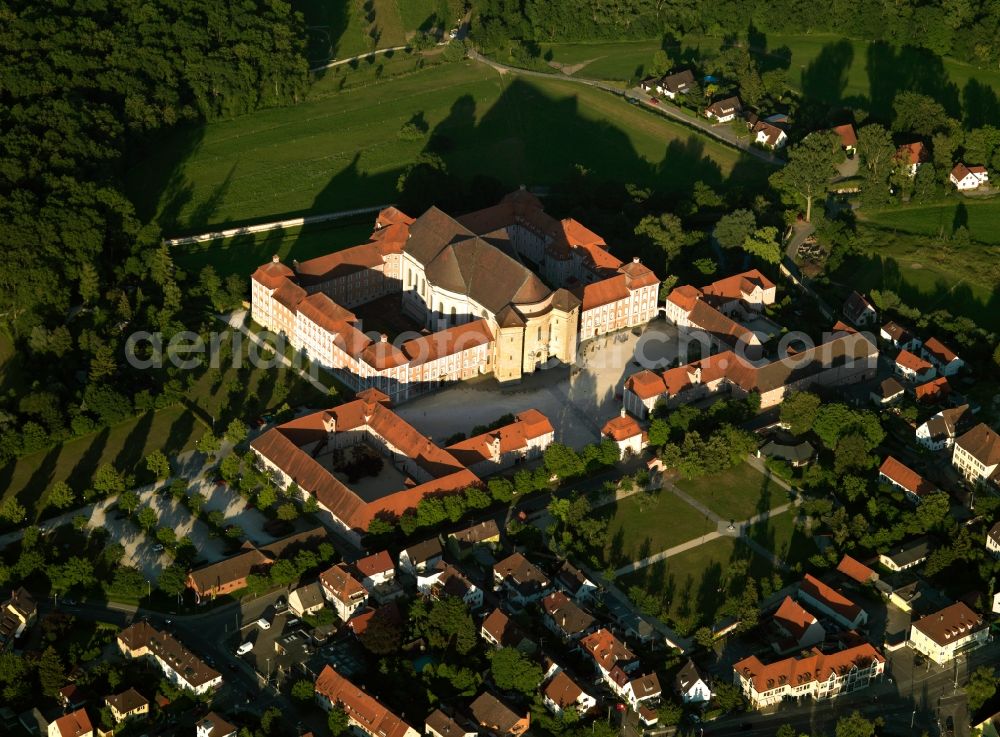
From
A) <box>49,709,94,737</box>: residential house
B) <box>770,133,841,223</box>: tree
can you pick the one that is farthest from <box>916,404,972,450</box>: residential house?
<box>49,709,94,737</box>: residential house

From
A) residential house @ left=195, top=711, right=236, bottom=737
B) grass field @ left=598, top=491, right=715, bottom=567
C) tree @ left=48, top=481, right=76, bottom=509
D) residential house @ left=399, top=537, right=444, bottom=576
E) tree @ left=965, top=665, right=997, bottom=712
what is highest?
tree @ left=48, top=481, right=76, bottom=509

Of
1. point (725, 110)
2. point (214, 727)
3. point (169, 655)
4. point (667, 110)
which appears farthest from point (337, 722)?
point (667, 110)

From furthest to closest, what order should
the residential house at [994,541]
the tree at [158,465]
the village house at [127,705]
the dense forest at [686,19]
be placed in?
the dense forest at [686,19]
the tree at [158,465]
the residential house at [994,541]
the village house at [127,705]

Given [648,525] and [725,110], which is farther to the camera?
[725,110]

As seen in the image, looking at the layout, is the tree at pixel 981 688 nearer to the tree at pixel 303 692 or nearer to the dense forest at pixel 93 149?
the tree at pixel 303 692

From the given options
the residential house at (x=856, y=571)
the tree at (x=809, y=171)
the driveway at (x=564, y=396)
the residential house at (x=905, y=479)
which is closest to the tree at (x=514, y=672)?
the residential house at (x=856, y=571)

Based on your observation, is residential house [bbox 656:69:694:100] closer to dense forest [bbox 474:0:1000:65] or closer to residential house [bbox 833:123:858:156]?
dense forest [bbox 474:0:1000:65]

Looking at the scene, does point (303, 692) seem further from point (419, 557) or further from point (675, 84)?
point (675, 84)
